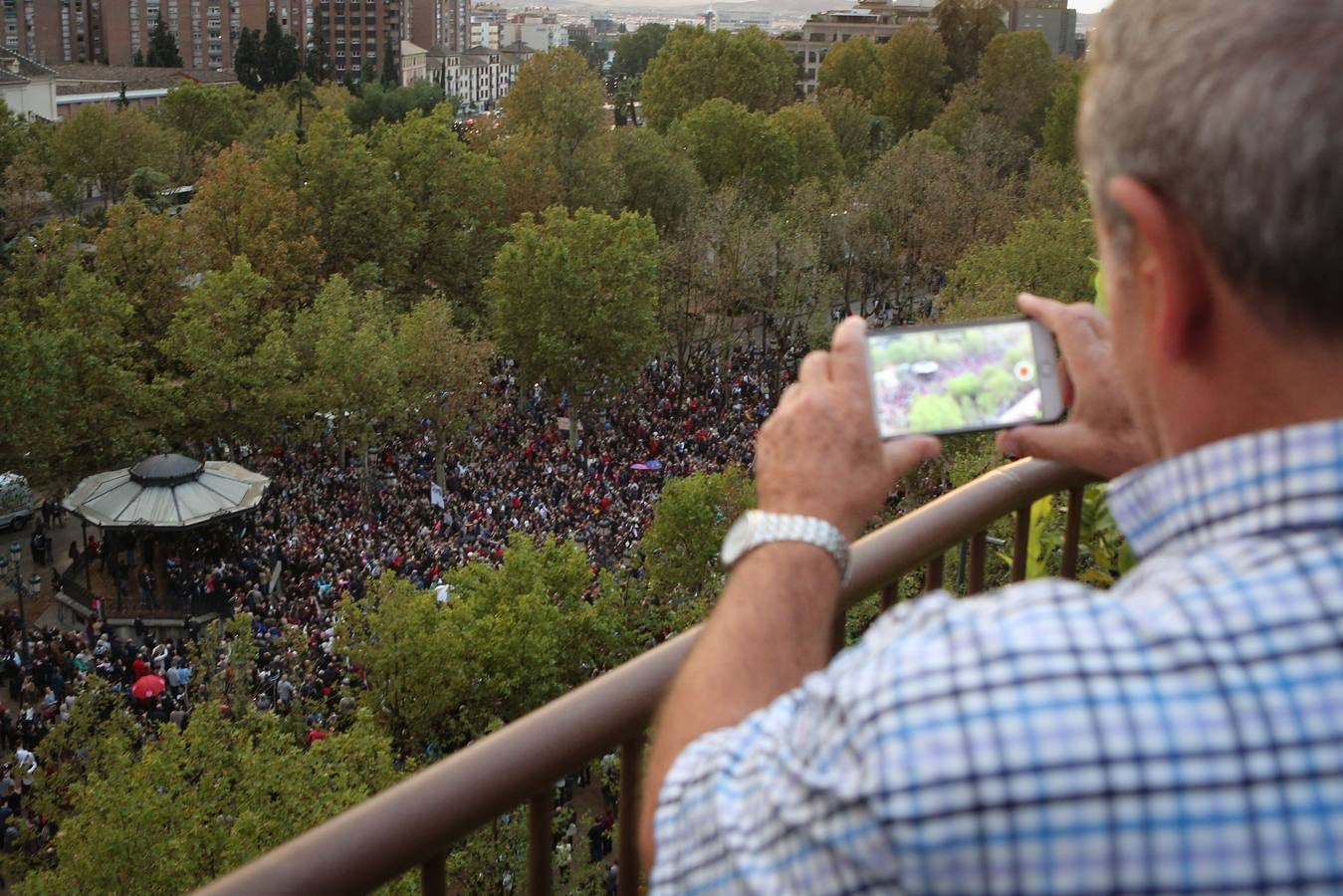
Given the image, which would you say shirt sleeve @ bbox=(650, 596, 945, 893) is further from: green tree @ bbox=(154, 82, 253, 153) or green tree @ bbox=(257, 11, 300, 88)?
green tree @ bbox=(257, 11, 300, 88)

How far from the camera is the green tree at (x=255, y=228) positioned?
2992 centimetres

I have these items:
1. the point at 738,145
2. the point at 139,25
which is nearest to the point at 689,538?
the point at 738,145

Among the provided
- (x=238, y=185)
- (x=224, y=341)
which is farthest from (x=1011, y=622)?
(x=238, y=185)

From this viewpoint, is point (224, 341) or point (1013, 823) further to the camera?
point (224, 341)

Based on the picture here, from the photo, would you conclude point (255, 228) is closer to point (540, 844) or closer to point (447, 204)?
point (447, 204)

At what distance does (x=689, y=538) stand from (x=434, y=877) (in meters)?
17.9

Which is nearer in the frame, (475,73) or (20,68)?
(20,68)

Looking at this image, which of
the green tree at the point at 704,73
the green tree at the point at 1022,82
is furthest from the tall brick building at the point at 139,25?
the green tree at the point at 1022,82

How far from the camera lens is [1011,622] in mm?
1060

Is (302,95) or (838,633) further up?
(838,633)

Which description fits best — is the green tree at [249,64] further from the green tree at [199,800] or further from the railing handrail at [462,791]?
the railing handrail at [462,791]

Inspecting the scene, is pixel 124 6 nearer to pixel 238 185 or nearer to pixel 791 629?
pixel 238 185

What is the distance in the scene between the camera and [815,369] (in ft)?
5.84

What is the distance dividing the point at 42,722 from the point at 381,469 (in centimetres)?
1229
